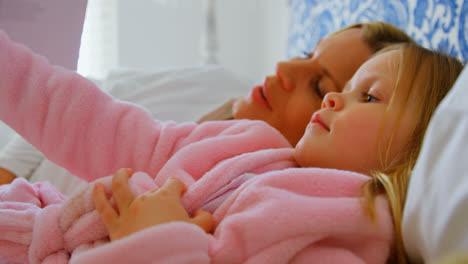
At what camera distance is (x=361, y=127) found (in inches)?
24.0

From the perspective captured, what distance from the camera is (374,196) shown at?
0.48 metres

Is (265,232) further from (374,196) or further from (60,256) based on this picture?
(60,256)

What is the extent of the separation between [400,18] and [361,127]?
59 centimetres

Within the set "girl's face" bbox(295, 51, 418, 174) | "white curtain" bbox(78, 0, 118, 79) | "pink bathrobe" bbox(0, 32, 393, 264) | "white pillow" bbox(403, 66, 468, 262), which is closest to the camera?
"white pillow" bbox(403, 66, 468, 262)

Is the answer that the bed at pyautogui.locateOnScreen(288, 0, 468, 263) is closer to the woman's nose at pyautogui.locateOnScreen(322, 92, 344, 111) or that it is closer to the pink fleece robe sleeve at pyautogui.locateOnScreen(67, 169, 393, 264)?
the pink fleece robe sleeve at pyautogui.locateOnScreen(67, 169, 393, 264)

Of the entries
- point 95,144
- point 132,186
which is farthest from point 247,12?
point 132,186

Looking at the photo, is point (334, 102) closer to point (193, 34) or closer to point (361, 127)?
point (361, 127)

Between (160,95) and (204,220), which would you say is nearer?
(204,220)

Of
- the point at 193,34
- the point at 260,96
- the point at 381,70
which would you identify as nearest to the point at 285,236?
the point at 381,70

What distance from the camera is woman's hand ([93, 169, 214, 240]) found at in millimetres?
466

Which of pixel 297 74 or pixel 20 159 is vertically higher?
pixel 297 74

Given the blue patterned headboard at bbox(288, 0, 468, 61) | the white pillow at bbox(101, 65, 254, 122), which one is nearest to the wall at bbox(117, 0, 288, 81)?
the blue patterned headboard at bbox(288, 0, 468, 61)

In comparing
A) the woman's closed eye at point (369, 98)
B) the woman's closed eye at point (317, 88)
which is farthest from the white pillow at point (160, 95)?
the woman's closed eye at point (369, 98)

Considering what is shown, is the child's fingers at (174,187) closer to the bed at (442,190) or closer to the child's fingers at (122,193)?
the child's fingers at (122,193)
